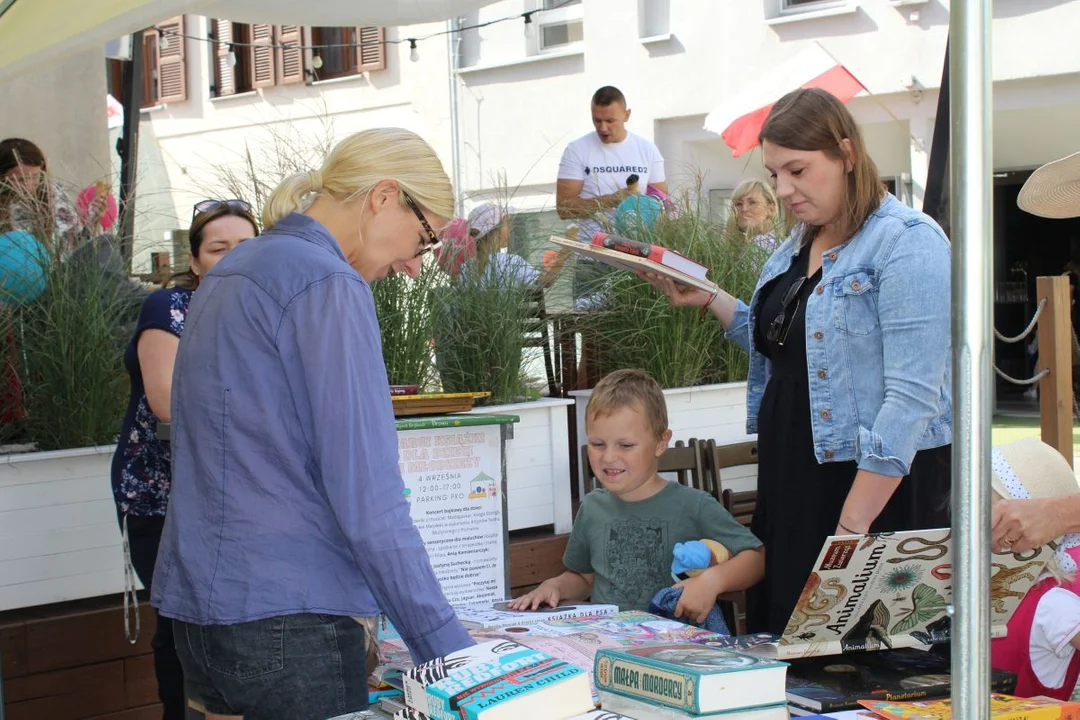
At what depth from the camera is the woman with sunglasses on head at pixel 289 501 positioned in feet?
6.33

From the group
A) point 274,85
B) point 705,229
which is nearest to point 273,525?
point 705,229

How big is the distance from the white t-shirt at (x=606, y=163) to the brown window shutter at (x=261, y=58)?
464 inches

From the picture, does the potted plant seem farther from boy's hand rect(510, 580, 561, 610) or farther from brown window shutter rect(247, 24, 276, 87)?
brown window shutter rect(247, 24, 276, 87)

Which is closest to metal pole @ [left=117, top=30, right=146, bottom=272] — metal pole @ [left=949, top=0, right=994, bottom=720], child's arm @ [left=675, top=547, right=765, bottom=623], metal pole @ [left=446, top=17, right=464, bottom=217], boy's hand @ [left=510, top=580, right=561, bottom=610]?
boy's hand @ [left=510, top=580, right=561, bottom=610]

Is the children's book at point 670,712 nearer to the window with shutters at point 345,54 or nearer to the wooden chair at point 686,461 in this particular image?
the wooden chair at point 686,461

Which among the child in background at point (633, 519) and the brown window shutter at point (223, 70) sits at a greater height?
the brown window shutter at point (223, 70)

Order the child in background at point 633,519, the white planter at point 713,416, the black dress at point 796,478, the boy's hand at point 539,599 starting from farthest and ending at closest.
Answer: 1. the white planter at point 713,416
2. the child in background at point 633,519
3. the boy's hand at point 539,599
4. the black dress at point 796,478

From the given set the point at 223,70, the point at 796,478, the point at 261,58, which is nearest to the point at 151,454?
the point at 796,478

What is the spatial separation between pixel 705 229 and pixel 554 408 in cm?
135

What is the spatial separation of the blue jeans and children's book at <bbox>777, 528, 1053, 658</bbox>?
→ 2.46ft

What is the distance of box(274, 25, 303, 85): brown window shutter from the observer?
58.3 ft

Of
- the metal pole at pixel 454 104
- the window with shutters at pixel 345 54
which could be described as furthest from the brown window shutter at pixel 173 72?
the metal pole at pixel 454 104

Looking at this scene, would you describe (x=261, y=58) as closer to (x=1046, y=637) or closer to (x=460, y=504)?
(x=460, y=504)

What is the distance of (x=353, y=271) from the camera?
2010mm
